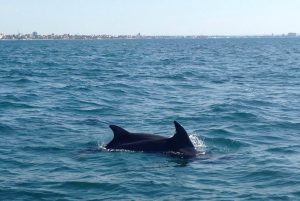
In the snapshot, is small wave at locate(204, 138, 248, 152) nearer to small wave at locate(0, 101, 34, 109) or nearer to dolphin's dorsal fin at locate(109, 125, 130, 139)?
dolphin's dorsal fin at locate(109, 125, 130, 139)

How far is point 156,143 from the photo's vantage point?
15.7 m

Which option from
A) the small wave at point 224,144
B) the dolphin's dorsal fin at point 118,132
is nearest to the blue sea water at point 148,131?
the small wave at point 224,144

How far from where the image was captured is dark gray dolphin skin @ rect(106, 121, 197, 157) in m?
15.2

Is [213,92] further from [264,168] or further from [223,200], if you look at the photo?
[223,200]

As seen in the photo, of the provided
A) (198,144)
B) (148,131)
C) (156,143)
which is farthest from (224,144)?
(148,131)

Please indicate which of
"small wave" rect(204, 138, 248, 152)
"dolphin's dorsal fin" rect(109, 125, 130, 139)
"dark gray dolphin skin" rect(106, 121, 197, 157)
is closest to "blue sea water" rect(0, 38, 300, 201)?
"small wave" rect(204, 138, 248, 152)

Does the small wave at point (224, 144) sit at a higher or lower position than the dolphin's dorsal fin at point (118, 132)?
lower

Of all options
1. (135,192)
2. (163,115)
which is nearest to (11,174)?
(135,192)

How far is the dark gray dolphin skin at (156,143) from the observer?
50.0 ft

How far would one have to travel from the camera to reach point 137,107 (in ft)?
79.6

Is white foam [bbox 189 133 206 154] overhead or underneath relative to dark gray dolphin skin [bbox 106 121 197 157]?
underneath

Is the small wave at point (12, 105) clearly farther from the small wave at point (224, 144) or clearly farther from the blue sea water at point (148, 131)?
the small wave at point (224, 144)

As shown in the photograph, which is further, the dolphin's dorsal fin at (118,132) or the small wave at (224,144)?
the small wave at (224,144)

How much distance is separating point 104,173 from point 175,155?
8.18 ft
